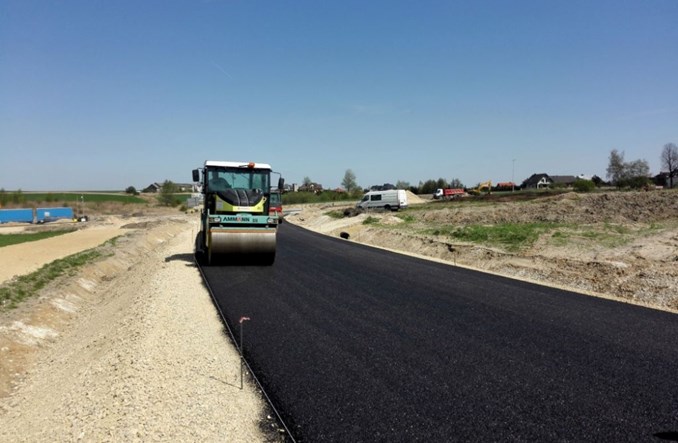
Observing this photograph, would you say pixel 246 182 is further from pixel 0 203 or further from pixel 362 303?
pixel 0 203

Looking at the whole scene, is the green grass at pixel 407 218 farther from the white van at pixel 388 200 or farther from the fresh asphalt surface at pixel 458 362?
the fresh asphalt surface at pixel 458 362

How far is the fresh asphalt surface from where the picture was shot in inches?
185

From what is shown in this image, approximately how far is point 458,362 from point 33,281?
46.3 ft

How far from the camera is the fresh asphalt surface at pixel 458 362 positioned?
4.69 m

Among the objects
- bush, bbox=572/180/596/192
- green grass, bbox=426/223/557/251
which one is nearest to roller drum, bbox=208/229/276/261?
green grass, bbox=426/223/557/251

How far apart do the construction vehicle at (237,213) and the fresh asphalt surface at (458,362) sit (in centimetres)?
280

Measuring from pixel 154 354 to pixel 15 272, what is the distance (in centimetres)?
1525

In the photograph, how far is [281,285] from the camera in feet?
38.3

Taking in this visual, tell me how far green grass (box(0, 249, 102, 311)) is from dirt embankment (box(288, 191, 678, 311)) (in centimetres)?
1323

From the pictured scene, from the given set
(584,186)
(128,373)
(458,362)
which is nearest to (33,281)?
(128,373)

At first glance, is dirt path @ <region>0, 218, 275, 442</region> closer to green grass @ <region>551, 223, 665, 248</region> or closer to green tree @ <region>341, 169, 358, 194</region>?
green grass @ <region>551, 223, 665, 248</region>

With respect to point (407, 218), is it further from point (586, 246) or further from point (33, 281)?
point (33, 281)

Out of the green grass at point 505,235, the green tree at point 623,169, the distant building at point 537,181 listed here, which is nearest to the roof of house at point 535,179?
the distant building at point 537,181

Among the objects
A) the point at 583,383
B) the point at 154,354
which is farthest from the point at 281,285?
the point at 583,383
